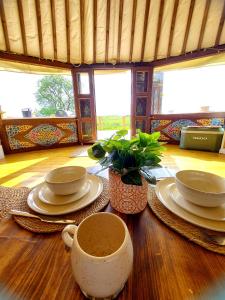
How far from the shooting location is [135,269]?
0.31 meters

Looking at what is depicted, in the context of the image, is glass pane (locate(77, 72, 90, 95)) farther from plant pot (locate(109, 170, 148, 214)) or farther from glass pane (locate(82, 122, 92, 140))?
plant pot (locate(109, 170, 148, 214))

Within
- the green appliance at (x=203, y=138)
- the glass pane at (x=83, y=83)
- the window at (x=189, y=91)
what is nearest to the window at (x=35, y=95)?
the glass pane at (x=83, y=83)

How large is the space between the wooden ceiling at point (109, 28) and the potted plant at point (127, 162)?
2644 mm

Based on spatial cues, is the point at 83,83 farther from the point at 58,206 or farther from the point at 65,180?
the point at 58,206

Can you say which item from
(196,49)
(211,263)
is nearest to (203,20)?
(196,49)

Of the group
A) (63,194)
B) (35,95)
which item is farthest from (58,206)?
(35,95)

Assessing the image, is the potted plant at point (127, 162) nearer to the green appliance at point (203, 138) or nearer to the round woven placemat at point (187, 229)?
the round woven placemat at point (187, 229)

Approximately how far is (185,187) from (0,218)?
61 centimetres

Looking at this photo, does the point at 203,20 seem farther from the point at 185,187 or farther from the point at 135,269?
the point at 135,269

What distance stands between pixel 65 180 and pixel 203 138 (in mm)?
2578

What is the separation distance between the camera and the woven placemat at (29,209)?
16.6 inches

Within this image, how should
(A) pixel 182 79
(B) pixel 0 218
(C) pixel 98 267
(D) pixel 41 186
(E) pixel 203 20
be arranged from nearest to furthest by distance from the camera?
(C) pixel 98 267, (B) pixel 0 218, (D) pixel 41 186, (E) pixel 203 20, (A) pixel 182 79

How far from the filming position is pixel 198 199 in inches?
17.0

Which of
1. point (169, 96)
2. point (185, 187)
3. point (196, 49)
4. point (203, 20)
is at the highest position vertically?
point (203, 20)
